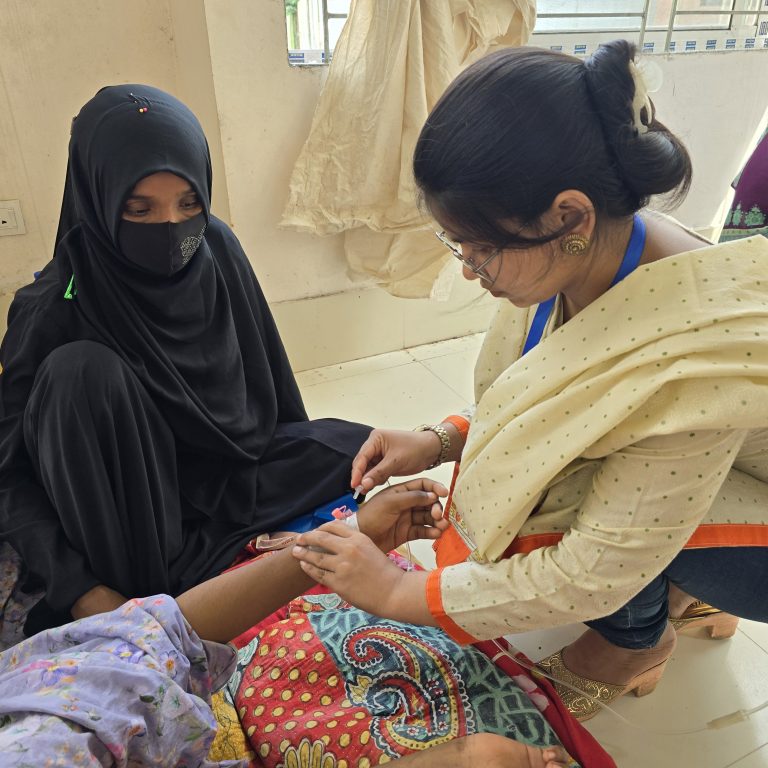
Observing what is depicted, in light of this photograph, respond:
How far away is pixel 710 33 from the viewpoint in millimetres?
2725

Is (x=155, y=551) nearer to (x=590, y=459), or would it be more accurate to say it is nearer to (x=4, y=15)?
(x=590, y=459)

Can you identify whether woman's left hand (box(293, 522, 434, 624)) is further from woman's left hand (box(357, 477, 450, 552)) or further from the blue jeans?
the blue jeans

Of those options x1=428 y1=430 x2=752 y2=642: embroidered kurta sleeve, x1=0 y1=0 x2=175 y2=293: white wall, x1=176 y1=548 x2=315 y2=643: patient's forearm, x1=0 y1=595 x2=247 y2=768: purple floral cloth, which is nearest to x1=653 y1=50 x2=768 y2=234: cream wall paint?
x1=0 y1=0 x2=175 y2=293: white wall

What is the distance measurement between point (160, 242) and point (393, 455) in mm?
573

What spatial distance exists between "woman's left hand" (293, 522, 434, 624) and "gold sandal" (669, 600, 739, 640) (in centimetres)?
67

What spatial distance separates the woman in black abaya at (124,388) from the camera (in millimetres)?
1141

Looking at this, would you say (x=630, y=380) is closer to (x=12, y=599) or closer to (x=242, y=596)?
(x=242, y=596)

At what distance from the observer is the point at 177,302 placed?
4.29ft

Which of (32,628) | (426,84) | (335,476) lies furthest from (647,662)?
(426,84)

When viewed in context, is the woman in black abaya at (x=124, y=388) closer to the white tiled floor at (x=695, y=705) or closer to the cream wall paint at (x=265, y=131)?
the white tiled floor at (x=695, y=705)

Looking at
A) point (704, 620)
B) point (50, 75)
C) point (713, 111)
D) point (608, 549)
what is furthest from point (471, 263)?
point (713, 111)

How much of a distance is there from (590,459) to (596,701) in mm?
539

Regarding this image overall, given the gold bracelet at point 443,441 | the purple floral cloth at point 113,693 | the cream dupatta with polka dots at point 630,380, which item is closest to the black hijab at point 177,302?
the gold bracelet at point 443,441

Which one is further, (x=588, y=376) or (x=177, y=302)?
(x=177, y=302)
